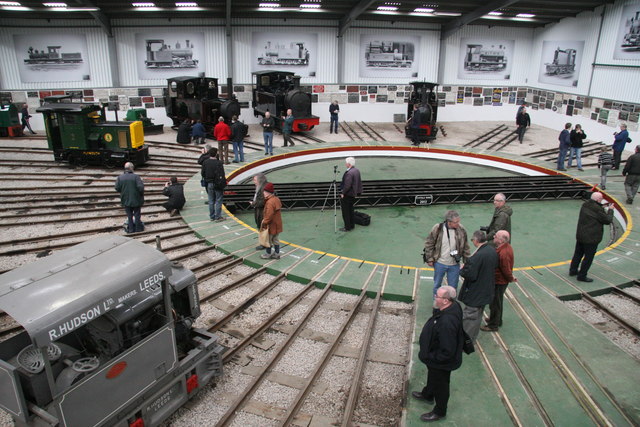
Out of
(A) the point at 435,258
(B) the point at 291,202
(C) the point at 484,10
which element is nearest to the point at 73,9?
(B) the point at 291,202

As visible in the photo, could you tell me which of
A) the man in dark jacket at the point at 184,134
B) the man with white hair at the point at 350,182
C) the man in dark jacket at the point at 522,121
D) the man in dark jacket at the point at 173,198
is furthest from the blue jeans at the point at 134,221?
the man in dark jacket at the point at 522,121

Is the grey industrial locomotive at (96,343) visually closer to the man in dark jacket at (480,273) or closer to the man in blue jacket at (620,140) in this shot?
the man in dark jacket at (480,273)

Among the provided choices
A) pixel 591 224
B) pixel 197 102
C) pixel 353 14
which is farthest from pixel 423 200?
pixel 353 14

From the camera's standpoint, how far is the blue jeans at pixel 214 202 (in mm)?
10430

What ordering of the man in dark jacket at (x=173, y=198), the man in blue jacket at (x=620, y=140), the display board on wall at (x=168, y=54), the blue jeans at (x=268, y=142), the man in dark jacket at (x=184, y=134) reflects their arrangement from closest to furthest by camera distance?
1. the man in dark jacket at (x=173, y=198)
2. the man in blue jacket at (x=620, y=140)
3. the blue jeans at (x=268, y=142)
4. the man in dark jacket at (x=184, y=134)
5. the display board on wall at (x=168, y=54)

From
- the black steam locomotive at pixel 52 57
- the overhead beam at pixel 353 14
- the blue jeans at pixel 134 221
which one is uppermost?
the overhead beam at pixel 353 14

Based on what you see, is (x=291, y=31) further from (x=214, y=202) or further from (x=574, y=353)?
(x=574, y=353)

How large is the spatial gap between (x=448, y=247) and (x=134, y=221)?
271 inches

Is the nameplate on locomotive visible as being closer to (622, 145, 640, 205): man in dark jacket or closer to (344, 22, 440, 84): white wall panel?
(622, 145, 640, 205): man in dark jacket

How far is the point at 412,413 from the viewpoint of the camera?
496 centimetres

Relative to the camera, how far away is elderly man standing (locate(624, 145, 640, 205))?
38.3 feet

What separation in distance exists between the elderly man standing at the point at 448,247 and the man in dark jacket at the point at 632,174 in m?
7.93

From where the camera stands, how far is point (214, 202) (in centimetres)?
1062

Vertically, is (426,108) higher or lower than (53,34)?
lower
